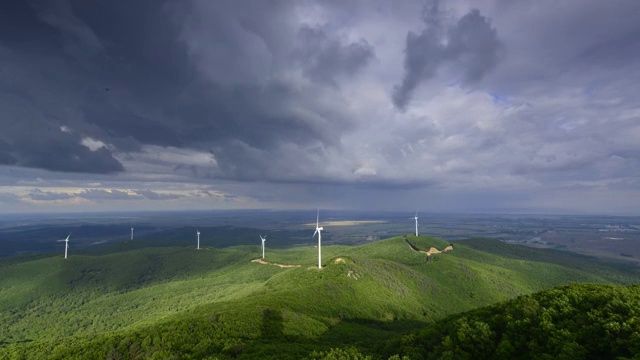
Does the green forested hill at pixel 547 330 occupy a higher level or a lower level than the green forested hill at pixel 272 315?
higher

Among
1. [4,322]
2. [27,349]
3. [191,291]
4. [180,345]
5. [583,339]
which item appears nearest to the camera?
[583,339]

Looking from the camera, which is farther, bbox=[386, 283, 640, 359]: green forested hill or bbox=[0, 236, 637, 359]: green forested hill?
bbox=[0, 236, 637, 359]: green forested hill

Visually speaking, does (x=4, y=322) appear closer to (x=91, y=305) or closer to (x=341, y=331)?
(x=91, y=305)

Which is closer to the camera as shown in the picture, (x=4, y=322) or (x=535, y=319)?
(x=535, y=319)

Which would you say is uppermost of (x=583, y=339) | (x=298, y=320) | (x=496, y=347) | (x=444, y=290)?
(x=583, y=339)

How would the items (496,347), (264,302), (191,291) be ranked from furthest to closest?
(191,291) → (264,302) → (496,347)

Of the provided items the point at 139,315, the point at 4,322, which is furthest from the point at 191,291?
the point at 4,322

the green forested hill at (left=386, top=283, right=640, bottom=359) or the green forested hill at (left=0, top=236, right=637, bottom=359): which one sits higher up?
the green forested hill at (left=386, top=283, right=640, bottom=359)

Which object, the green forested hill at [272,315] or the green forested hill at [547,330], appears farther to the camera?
the green forested hill at [272,315]

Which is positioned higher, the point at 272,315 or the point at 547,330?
the point at 547,330

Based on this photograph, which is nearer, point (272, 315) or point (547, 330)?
point (547, 330)

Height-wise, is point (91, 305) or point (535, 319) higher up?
point (535, 319)
